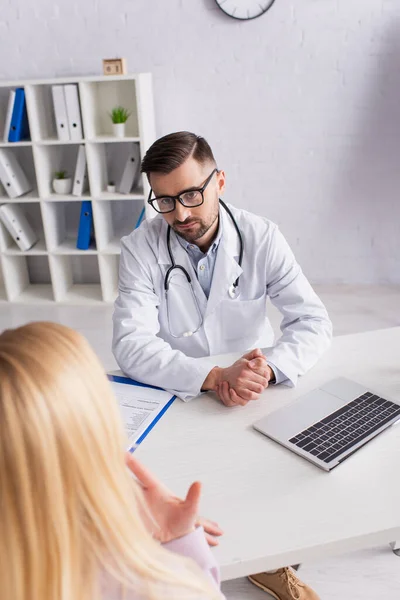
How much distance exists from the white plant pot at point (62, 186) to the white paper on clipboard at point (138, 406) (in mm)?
2151

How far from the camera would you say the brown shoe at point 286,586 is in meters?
1.53

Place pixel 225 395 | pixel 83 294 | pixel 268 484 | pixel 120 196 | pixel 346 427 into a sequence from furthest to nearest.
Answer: pixel 83 294, pixel 120 196, pixel 225 395, pixel 346 427, pixel 268 484

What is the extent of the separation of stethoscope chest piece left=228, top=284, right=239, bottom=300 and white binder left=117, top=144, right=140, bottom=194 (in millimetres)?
1747

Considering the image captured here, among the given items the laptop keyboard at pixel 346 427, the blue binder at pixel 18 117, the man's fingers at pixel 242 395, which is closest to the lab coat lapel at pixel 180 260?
the man's fingers at pixel 242 395

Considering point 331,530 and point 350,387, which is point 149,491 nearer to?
point 331,530

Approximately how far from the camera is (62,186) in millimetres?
3314

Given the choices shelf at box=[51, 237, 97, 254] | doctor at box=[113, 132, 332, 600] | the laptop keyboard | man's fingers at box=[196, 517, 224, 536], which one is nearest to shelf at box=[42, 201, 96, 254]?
shelf at box=[51, 237, 97, 254]

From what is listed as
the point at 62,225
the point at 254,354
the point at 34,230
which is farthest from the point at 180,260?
the point at 34,230

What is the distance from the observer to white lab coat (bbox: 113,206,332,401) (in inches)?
62.2

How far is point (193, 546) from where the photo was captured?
85 centimetres

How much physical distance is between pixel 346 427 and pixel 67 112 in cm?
251

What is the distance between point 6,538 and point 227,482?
0.51 metres

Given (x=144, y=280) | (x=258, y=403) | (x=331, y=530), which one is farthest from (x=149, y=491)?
(x=144, y=280)

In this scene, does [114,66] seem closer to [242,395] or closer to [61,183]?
[61,183]
